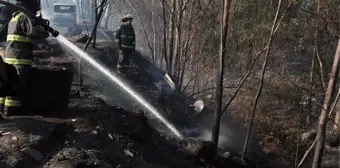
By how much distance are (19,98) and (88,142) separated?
136 cm

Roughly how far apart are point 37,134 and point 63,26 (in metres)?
23.2

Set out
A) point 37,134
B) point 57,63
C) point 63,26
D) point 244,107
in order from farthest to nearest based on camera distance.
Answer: point 63,26
point 244,107
point 57,63
point 37,134

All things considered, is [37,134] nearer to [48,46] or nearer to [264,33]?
[48,46]

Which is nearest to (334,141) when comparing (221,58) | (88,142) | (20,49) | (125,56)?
(221,58)

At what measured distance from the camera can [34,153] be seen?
14.8 feet

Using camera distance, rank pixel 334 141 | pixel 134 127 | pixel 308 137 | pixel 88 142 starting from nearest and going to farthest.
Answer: pixel 88 142
pixel 134 127
pixel 334 141
pixel 308 137

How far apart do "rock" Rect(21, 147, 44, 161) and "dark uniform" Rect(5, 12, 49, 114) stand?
1.24 m

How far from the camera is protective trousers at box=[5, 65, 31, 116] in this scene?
5.43 m

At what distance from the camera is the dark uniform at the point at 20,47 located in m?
5.41

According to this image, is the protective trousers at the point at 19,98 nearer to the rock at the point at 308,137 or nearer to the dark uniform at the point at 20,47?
the dark uniform at the point at 20,47

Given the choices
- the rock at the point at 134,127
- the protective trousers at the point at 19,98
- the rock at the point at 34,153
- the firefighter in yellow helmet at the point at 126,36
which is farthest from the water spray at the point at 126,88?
the rock at the point at 34,153

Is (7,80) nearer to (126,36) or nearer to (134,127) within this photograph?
(134,127)

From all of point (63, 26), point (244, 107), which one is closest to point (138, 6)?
point (63, 26)

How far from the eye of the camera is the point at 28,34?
5340 mm
